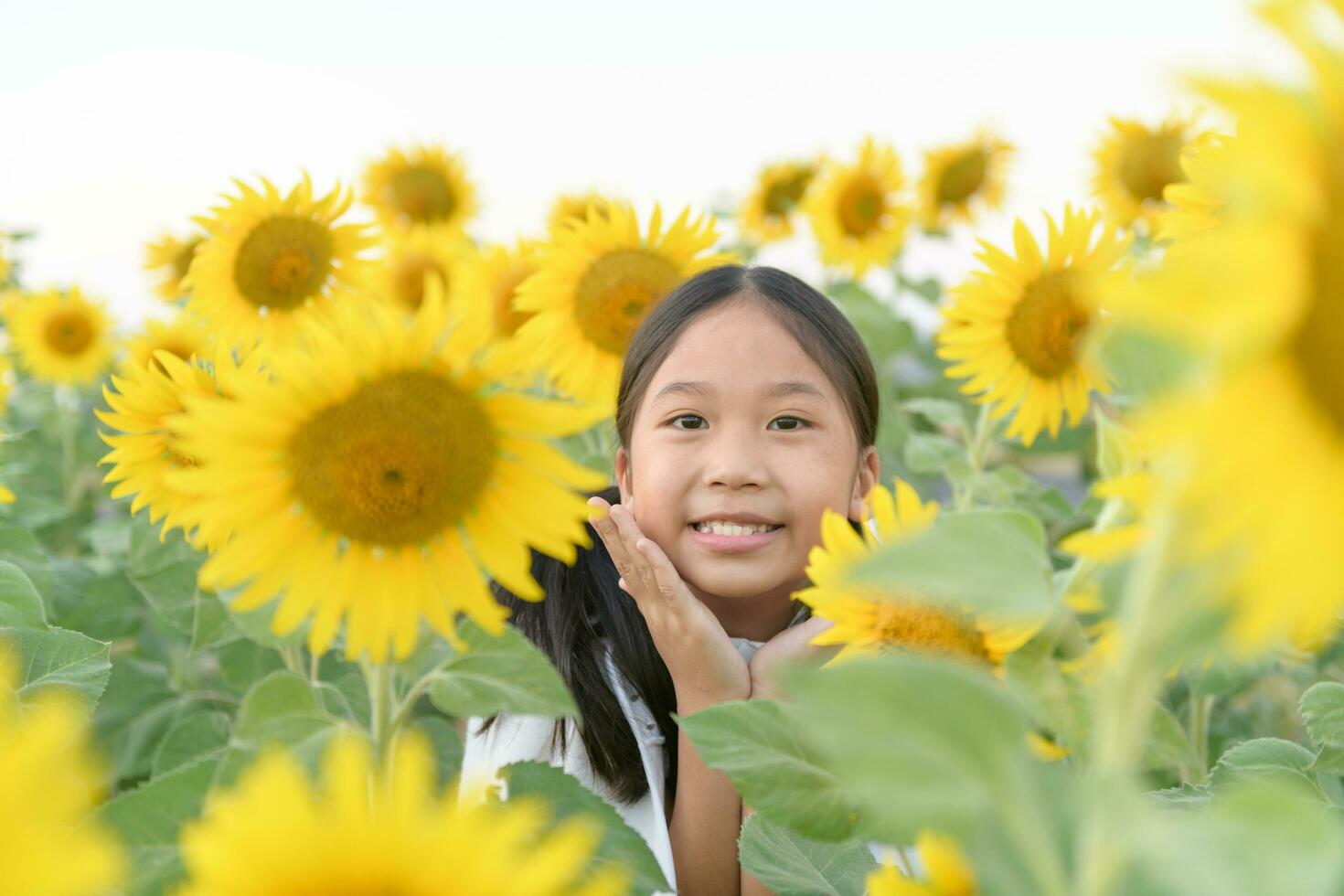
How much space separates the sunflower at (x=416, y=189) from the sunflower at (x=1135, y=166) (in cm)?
222

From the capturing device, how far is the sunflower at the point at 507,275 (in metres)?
3.36

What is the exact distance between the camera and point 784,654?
1651 mm

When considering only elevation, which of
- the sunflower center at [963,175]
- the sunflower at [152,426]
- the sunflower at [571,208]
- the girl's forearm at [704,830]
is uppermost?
the sunflower center at [963,175]

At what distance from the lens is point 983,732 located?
58 centimetres

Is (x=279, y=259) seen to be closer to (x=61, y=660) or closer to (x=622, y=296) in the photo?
(x=622, y=296)

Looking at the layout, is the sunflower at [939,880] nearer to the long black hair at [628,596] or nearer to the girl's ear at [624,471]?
the long black hair at [628,596]

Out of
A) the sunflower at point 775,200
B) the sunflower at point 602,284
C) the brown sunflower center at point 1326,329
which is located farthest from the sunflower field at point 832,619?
the sunflower at point 775,200

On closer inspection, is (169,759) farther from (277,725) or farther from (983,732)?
(983,732)

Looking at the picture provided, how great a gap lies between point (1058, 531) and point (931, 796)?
2707 millimetres

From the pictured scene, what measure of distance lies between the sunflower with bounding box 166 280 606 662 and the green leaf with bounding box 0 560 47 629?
572mm

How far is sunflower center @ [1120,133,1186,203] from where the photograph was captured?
12.4ft

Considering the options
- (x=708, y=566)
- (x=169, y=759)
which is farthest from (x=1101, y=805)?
(x=169, y=759)

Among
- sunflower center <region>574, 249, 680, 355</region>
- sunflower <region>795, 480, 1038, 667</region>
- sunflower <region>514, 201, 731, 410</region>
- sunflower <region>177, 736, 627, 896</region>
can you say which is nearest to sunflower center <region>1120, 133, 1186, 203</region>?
sunflower <region>514, 201, 731, 410</region>

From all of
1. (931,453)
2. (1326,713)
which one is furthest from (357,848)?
(931,453)
